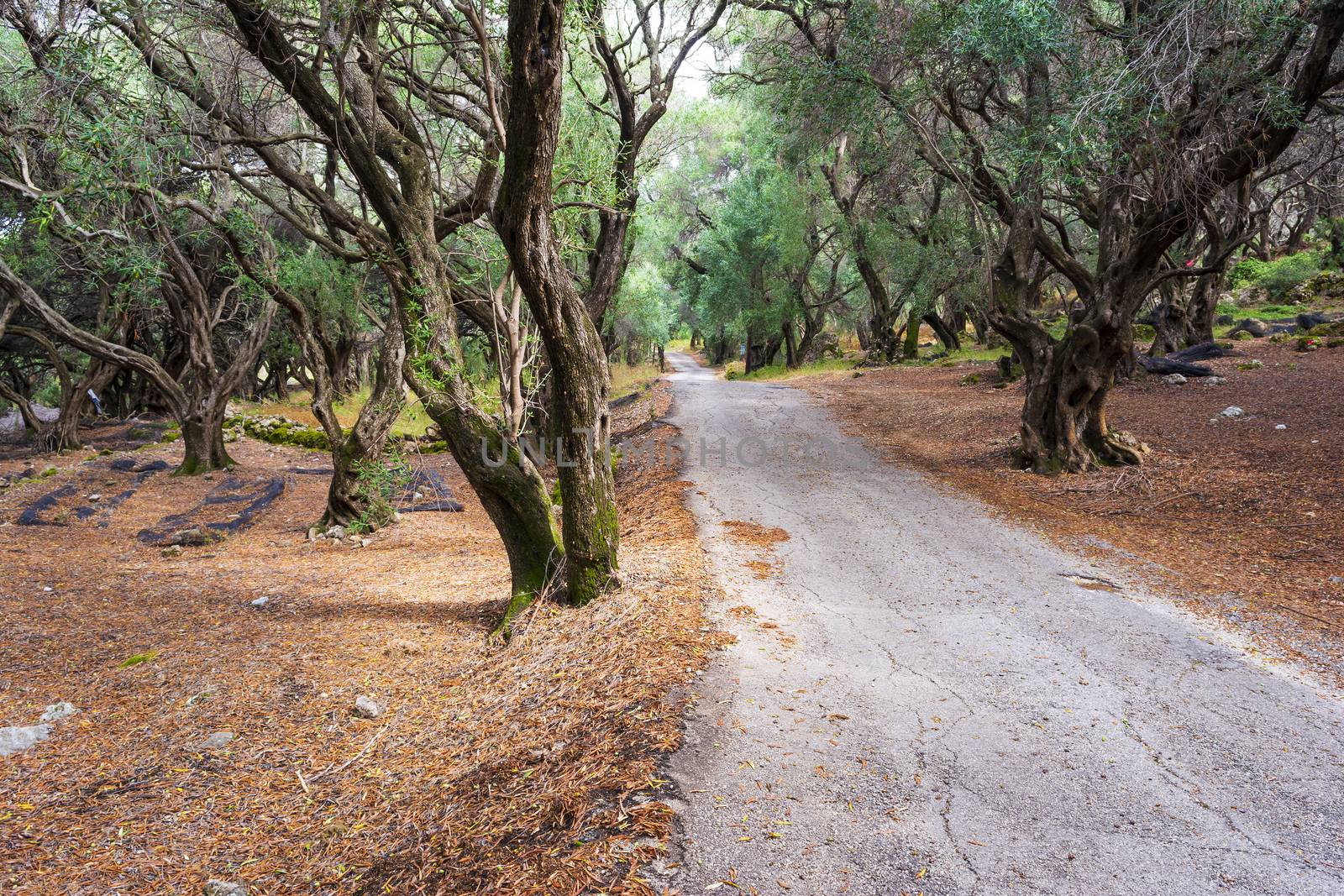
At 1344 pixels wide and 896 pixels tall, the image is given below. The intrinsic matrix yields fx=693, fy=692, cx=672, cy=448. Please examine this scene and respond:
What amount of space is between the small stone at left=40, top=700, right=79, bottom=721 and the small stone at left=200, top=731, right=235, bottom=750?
1018mm

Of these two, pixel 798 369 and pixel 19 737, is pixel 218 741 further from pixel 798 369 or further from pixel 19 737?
pixel 798 369

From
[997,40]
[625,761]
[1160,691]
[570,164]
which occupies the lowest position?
[1160,691]

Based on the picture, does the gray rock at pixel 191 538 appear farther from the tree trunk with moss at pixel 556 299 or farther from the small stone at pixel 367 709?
the tree trunk with moss at pixel 556 299

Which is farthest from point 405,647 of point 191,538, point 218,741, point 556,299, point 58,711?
point 191,538

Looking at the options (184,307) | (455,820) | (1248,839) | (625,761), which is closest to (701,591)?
(625,761)

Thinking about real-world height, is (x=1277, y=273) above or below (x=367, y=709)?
above

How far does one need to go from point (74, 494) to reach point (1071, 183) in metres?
14.9

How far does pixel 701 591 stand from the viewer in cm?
534

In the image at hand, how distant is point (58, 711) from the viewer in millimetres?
4047

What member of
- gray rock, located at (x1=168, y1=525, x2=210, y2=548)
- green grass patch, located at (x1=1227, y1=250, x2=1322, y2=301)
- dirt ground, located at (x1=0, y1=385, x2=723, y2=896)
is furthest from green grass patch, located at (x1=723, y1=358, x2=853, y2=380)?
dirt ground, located at (x1=0, y1=385, x2=723, y2=896)

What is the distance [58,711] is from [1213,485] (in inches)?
407

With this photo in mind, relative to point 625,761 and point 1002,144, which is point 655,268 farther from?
point 625,761

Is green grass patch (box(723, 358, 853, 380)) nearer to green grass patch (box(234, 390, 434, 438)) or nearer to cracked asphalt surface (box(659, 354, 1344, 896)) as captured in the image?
green grass patch (box(234, 390, 434, 438))

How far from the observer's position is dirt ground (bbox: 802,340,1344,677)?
530cm
